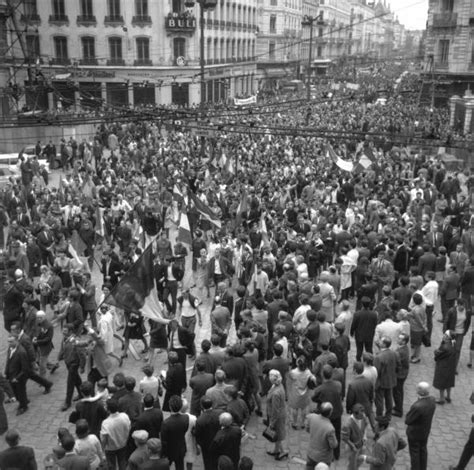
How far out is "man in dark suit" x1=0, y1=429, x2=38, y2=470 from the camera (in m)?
6.87

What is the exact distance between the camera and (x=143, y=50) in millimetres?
50594

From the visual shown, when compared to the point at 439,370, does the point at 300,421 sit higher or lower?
lower

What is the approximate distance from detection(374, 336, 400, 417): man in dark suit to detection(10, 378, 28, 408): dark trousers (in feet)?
17.7

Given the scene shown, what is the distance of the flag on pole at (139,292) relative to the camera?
9.62 metres

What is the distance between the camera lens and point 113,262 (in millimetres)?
13258

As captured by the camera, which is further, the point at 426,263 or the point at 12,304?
the point at 426,263

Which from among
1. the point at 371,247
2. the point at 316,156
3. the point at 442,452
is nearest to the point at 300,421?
the point at 442,452

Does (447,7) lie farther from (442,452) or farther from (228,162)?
(442,452)

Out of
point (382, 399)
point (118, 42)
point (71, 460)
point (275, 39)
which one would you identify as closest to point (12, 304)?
point (71, 460)

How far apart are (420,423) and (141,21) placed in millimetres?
47532

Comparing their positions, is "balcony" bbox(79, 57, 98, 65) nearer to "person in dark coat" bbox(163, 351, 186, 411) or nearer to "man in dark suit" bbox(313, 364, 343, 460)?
"person in dark coat" bbox(163, 351, 186, 411)

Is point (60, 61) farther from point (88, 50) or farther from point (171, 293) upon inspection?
point (171, 293)

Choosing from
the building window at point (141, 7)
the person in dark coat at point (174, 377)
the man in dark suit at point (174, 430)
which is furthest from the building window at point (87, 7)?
the man in dark suit at point (174, 430)

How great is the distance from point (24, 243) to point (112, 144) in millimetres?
15509
